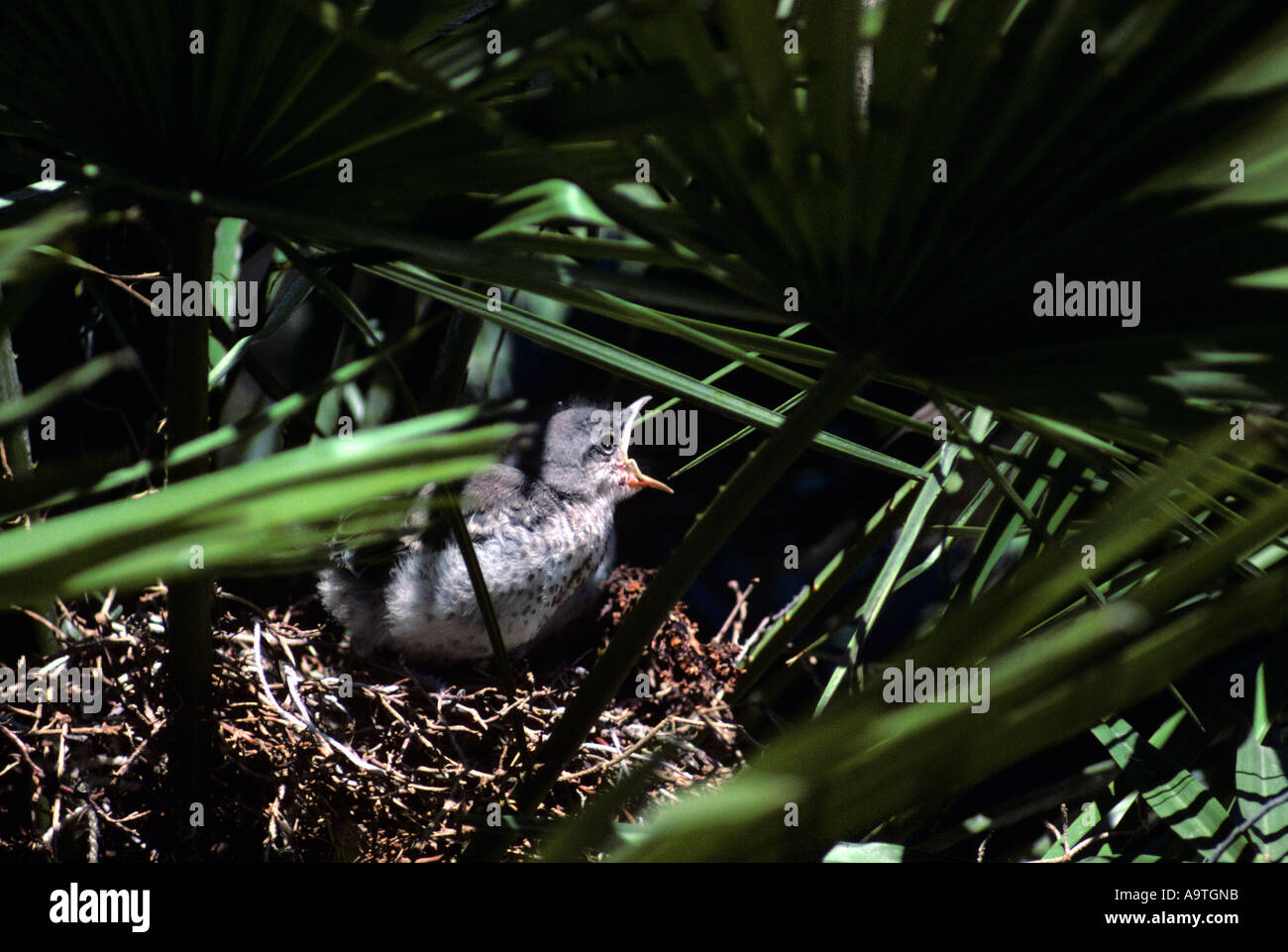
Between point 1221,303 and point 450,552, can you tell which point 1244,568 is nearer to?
point 1221,303

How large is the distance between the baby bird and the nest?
0.08m

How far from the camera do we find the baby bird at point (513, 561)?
5.50 ft

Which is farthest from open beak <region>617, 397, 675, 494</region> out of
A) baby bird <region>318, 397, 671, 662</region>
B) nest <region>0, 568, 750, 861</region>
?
nest <region>0, 568, 750, 861</region>

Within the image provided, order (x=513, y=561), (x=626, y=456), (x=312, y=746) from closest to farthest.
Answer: (x=312, y=746) < (x=513, y=561) < (x=626, y=456)

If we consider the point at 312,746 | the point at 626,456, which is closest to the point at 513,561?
the point at 626,456

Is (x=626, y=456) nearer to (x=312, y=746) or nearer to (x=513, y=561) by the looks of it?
(x=513, y=561)

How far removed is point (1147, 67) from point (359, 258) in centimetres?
Answer: 62

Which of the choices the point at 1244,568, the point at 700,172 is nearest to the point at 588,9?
the point at 700,172

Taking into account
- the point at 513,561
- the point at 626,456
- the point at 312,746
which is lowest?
the point at 312,746

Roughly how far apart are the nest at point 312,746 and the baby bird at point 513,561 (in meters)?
0.08

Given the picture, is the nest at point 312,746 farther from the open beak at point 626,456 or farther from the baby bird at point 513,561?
the open beak at point 626,456

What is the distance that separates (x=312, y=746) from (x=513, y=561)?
497 millimetres

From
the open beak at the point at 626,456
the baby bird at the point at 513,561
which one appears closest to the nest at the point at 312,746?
the baby bird at the point at 513,561

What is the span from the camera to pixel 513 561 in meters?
1.78
